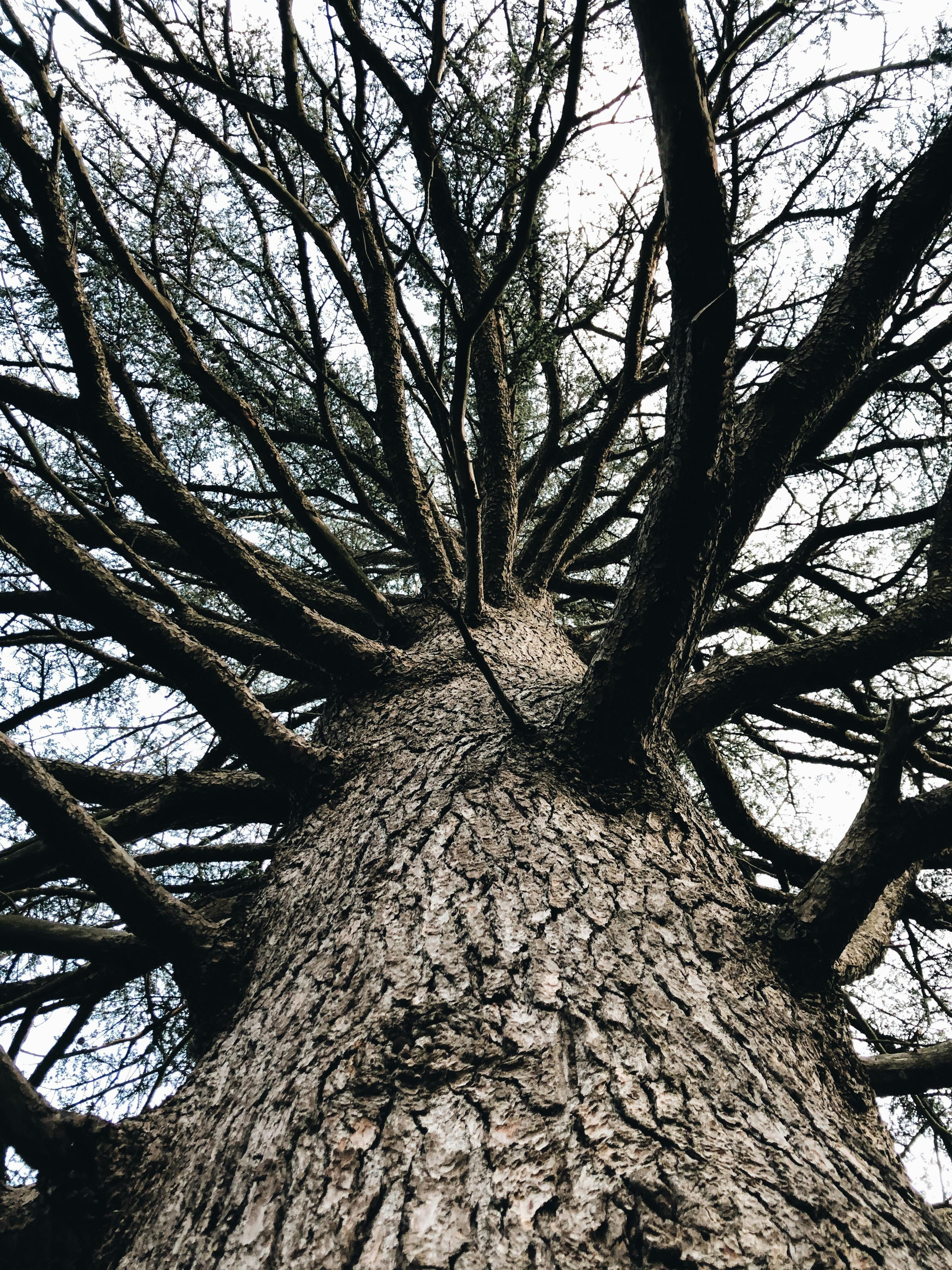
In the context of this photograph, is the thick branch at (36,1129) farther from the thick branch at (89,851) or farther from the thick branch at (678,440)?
the thick branch at (678,440)

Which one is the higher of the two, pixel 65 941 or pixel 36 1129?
pixel 65 941

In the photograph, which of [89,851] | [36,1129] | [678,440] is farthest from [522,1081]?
[678,440]

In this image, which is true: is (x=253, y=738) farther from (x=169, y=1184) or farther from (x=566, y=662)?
(x=566, y=662)

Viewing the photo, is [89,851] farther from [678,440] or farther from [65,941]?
[678,440]

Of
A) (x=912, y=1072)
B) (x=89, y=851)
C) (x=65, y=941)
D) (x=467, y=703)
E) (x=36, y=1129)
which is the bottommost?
(x=36, y=1129)

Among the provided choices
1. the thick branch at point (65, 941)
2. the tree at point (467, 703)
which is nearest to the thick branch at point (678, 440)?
the tree at point (467, 703)

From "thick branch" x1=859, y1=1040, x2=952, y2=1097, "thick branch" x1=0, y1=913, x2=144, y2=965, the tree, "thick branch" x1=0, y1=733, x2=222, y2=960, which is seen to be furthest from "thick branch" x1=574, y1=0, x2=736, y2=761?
"thick branch" x1=0, y1=913, x2=144, y2=965

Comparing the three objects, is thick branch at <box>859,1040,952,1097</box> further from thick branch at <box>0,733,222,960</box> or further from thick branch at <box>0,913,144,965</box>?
thick branch at <box>0,913,144,965</box>

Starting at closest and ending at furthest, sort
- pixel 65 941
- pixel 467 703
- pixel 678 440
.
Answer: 1. pixel 678 440
2. pixel 65 941
3. pixel 467 703

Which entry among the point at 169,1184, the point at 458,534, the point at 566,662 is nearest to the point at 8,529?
the point at 169,1184

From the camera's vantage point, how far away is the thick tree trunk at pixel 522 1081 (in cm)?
65

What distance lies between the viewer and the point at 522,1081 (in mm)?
796

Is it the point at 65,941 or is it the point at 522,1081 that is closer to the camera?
the point at 522,1081

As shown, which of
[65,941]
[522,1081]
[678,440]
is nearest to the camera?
[522,1081]
